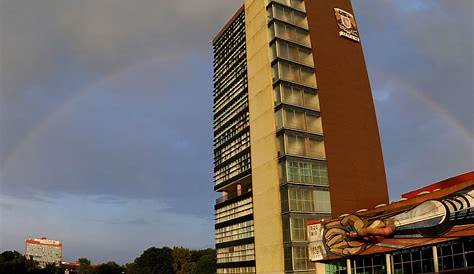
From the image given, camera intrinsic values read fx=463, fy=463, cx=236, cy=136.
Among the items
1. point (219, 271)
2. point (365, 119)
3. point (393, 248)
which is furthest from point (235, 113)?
point (393, 248)

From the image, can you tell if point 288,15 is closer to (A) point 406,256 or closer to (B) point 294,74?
(B) point 294,74

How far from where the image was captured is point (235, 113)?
100938 mm

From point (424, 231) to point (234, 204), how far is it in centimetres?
5180

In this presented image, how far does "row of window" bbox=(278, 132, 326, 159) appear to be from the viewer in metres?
78.4

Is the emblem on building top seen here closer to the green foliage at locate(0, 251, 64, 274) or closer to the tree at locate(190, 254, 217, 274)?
the tree at locate(190, 254, 217, 274)

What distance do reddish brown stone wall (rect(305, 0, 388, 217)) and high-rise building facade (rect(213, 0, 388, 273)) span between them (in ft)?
0.66

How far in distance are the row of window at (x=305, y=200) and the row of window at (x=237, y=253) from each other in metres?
15.5

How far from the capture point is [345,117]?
281 ft

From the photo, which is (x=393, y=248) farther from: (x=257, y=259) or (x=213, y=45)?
(x=213, y=45)

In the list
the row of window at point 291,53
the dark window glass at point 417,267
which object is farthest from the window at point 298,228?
the row of window at point 291,53

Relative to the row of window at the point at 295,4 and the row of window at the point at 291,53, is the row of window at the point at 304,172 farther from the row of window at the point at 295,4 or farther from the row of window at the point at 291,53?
the row of window at the point at 295,4

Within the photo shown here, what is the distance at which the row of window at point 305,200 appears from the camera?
247 feet

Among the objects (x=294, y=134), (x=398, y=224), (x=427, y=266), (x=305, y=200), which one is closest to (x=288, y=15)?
(x=294, y=134)

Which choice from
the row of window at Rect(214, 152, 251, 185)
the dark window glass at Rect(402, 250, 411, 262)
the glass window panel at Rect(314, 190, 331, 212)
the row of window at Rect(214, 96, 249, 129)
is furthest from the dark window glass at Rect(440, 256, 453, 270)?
the row of window at Rect(214, 96, 249, 129)
